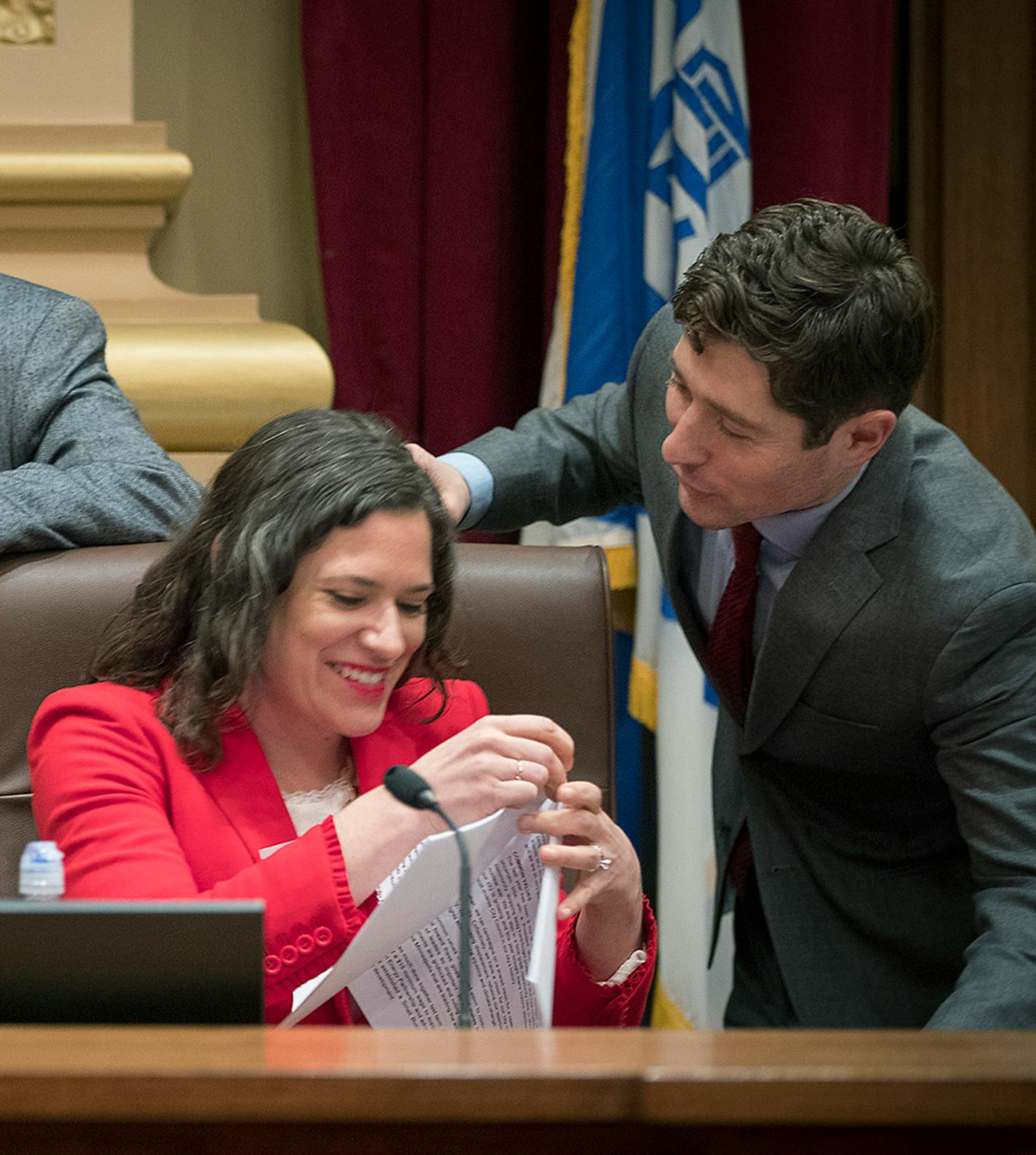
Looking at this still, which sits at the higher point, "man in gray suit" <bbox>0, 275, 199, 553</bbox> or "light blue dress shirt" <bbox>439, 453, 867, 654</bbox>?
"man in gray suit" <bbox>0, 275, 199, 553</bbox>

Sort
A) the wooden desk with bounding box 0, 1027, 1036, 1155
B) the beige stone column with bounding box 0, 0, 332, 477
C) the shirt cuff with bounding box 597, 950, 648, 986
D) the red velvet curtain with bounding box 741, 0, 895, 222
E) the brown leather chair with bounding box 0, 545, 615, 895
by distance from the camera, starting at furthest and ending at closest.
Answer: the red velvet curtain with bounding box 741, 0, 895, 222, the beige stone column with bounding box 0, 0, 332, 477, the brown leather chair with bounding box 0, 545, 615, 895, the shirt cuff with bounding box 597, 950, 648, 986, the wooden desk with bounding box 0, 1027, 1036, 1155

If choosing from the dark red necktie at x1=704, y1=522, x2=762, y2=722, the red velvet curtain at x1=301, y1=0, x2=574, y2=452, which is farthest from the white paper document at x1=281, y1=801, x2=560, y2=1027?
the red velvet curtain at x1=301, y1=0, x2=574, y2=452

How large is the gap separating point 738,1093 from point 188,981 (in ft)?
1.10

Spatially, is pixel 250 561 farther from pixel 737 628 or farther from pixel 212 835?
pixel 737 628

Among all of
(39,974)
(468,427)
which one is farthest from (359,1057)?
(468,427)

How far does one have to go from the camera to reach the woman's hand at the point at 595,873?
1.26 meters

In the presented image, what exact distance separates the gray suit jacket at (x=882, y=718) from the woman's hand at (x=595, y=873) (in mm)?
331

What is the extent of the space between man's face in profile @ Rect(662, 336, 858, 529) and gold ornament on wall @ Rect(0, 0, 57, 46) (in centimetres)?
130

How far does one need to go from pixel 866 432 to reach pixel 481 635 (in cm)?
49

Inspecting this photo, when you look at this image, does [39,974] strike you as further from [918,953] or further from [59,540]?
[918,953]

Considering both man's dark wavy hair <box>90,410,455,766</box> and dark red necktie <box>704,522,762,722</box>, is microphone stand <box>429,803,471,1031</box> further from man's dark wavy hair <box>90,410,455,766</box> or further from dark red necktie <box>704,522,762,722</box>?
dark red necktie <box>704,522,762,722</box>

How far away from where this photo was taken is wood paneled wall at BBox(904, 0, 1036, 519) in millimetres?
2705

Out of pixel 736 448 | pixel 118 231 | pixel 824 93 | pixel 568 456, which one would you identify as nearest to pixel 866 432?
pixel 736 448

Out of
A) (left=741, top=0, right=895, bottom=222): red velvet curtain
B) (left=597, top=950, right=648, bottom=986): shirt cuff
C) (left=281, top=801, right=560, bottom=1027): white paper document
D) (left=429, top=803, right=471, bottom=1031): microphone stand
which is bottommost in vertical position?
(left=597, top=950, right=648, bottom=986): shirt cuff
